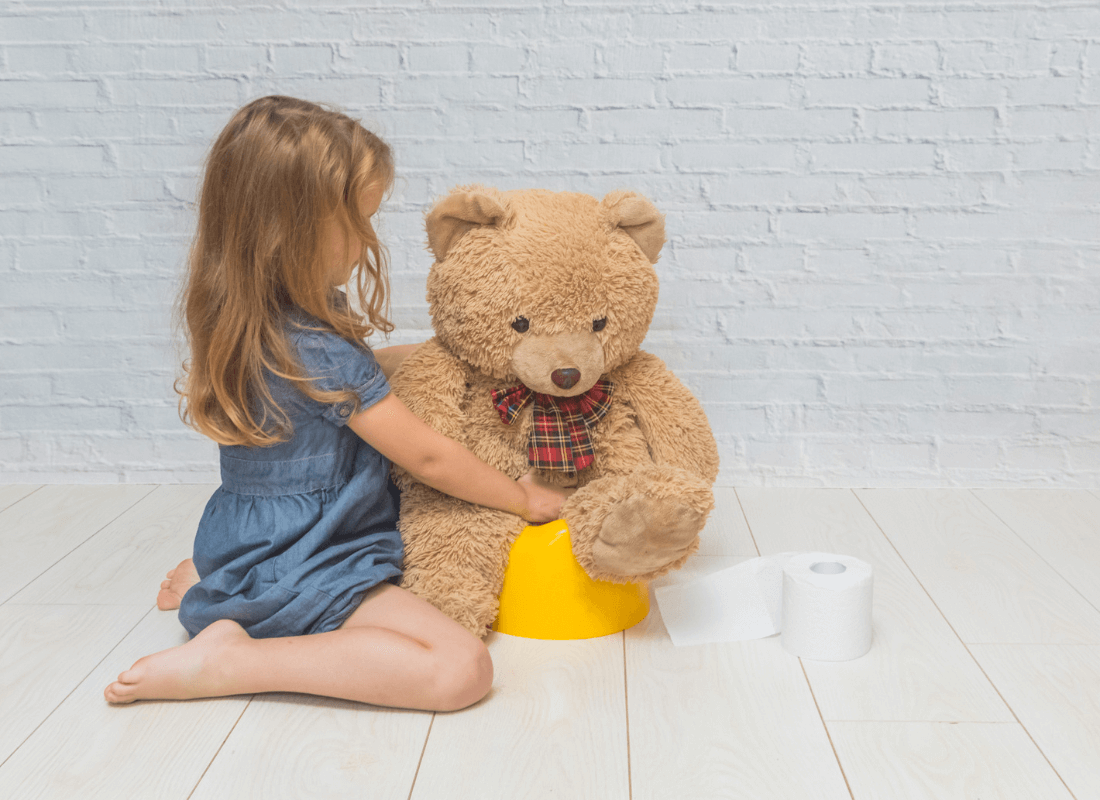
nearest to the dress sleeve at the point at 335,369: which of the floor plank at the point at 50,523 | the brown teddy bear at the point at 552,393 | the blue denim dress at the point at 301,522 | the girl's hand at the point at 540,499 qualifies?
the blue denim dress at the point at 301,522

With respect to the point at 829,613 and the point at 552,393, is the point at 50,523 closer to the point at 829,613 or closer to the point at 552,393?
the point at 552,393

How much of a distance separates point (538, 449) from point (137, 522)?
725 millimetres

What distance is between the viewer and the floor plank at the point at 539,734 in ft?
2.67

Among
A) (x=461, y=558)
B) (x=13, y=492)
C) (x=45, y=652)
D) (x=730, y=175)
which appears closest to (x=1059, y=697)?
(x=461, y=558)

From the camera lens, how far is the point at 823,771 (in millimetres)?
829

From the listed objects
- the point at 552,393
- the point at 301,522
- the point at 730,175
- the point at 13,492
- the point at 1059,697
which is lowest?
the point at 13,492

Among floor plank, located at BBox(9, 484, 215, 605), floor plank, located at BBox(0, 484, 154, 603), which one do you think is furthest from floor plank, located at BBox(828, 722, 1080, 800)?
floor plank, located at BBox(0, 484, 154, 603)

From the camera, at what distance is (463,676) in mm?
923

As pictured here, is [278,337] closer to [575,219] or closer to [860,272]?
[575,219]

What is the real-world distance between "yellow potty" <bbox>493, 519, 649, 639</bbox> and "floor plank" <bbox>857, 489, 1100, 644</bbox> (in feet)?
1.36

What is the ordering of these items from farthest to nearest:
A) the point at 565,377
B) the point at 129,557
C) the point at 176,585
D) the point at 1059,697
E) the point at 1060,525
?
the point at 1060,525, the point at 129,557, the point at 176,585, the point at 565,377, the point at 1059,697

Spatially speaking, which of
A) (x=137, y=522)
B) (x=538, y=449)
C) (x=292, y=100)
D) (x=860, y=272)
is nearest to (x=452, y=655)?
(x=538, y=449)

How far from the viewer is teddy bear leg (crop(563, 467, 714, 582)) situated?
0.97 meters

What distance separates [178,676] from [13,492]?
889mm
